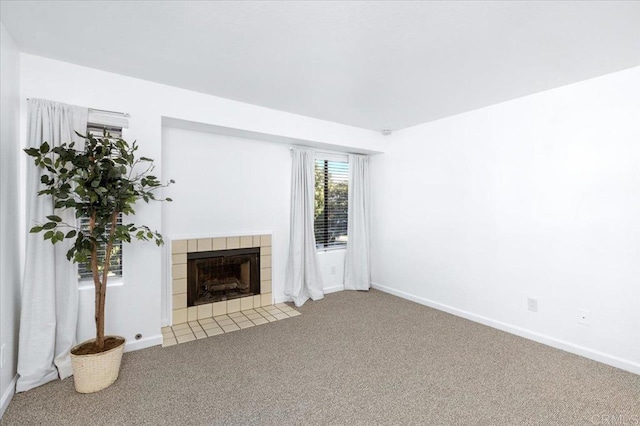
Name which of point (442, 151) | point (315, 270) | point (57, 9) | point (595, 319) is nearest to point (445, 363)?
point (595, 319)

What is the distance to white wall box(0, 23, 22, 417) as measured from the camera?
6.49ft

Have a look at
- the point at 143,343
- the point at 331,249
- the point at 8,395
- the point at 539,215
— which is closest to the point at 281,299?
the point at 331,249

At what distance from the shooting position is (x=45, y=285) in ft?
7.39

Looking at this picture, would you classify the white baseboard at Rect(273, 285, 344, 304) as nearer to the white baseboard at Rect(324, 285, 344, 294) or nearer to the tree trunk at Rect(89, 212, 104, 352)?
the white baseboard at Rect(324, 285, 344, 294)

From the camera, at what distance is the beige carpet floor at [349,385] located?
192 centimetres

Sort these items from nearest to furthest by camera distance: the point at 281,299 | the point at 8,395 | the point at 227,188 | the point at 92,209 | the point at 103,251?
the point at 8,395 → the point at 92,209 → the point at 103,251 → the point at 227,188 → the point at 281,299

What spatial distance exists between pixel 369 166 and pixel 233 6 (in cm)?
341

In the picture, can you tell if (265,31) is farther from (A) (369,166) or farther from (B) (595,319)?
(B) (595,319)

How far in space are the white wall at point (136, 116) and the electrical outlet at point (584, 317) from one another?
3747mm

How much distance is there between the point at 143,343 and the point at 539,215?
13.0 feet

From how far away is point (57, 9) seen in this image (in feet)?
5.98

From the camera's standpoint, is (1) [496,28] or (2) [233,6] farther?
(1) [496,28]

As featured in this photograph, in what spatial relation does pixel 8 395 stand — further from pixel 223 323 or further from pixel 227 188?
pixel 227 188

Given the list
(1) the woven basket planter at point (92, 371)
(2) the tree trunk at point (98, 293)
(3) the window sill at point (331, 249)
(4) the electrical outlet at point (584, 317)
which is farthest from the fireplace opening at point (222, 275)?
(4) the electrical outlet at point (584, 317)
